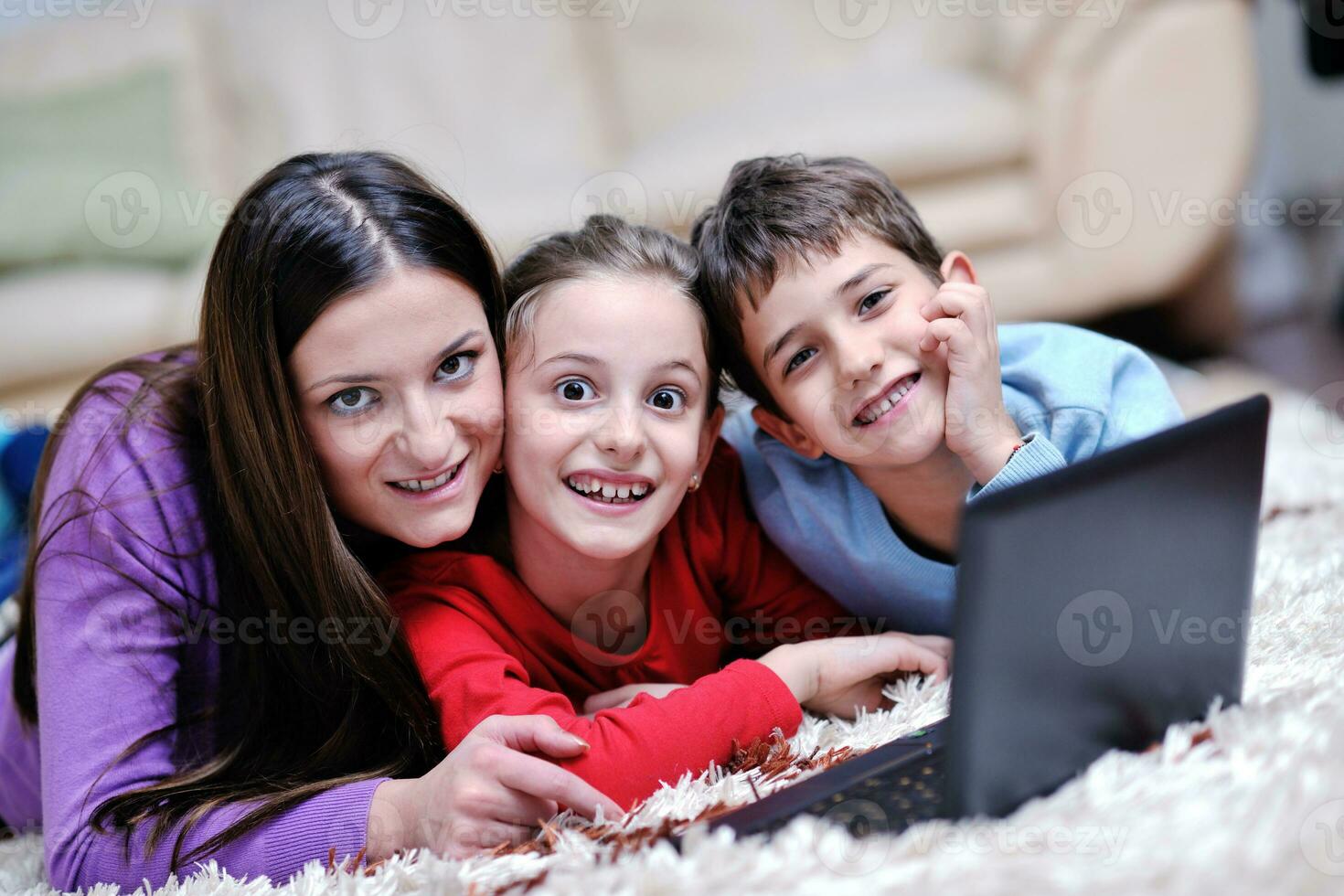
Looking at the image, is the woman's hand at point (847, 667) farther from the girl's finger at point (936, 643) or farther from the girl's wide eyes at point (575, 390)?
the girl's wide eyes at point (575, 390)

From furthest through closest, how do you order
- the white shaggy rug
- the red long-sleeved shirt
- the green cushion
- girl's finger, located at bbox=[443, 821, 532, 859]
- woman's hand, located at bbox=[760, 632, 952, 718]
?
the green cushion
woman's hand, located at bbox=[760, 632, 952, 718]
the red long-sleeved shirt
girl's finger, located at bbox=[443, 821, 532, 859]
the white shaggy rug

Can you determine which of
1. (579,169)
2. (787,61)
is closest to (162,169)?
(579,169)

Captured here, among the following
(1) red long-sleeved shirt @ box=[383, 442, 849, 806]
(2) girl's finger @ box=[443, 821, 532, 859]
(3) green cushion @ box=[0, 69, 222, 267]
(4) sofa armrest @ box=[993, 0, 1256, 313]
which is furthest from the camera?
(3) green cushion @ box=[0, 69, 222, 267]

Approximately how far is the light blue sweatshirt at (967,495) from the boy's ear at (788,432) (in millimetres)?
36

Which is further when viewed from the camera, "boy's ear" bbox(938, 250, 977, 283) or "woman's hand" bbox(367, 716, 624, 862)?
"boy's ear" bbox(938, 250, 977, 283)

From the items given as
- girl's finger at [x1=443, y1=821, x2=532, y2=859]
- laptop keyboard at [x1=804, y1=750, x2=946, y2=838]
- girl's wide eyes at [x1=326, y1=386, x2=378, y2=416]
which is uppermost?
girl's wide eyes at [x1=326, y1=386, x2=378, y2=416]

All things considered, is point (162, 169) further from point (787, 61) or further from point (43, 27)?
point (787, 61)

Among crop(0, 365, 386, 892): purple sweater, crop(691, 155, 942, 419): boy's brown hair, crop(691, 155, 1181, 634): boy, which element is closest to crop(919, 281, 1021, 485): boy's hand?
crop(691, 155, 1181, 634): boy

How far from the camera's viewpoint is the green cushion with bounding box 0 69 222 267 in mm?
2395

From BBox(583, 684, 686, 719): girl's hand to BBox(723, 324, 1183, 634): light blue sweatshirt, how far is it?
21 cm

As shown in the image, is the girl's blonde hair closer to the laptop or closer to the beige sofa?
the laptop

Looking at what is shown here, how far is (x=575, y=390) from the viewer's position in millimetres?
1035

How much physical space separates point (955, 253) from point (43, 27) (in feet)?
7.47

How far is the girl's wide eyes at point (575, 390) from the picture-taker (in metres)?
1.03
